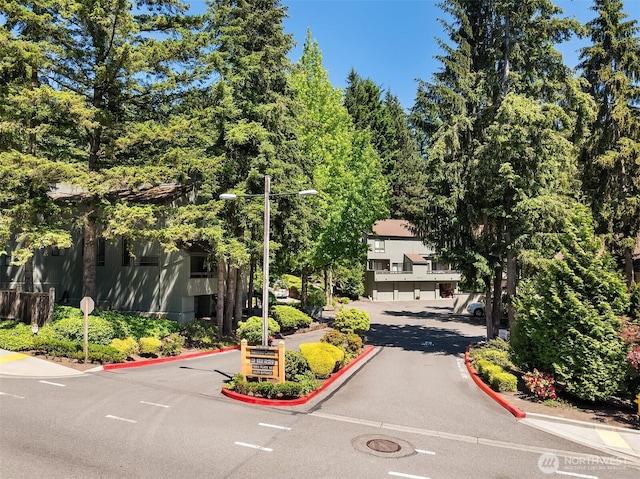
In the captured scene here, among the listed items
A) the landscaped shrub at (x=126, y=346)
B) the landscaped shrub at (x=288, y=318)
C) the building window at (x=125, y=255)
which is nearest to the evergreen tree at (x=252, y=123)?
the landscaped shrub at (x=288, y=318)

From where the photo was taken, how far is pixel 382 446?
402 inches

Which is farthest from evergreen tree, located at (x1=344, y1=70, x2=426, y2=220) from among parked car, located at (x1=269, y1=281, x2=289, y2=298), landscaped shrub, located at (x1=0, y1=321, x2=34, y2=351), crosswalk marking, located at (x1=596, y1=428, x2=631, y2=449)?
crosswalk marking, located at (x1=596, y1=428, x2=631, y2=449)

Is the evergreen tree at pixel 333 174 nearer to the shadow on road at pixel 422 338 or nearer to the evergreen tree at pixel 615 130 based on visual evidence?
the shadow on road at pixel 422 338

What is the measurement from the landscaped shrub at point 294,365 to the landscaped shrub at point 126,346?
7.34m

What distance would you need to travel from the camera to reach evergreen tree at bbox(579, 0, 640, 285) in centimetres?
3073

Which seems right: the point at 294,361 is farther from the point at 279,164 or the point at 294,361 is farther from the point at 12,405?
the point at 279,164

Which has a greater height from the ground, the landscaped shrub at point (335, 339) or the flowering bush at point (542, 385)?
the landscaped shrub at point (335, 339)

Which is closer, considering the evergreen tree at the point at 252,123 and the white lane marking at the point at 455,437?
the white lane marking at the point at 455,437

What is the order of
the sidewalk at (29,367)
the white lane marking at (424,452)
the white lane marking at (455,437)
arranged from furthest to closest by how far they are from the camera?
the sidewalk at (29,367), the white lane marking at (455,437), the white lane marking at (424,452)

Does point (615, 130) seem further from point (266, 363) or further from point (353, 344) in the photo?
point (266, 363)

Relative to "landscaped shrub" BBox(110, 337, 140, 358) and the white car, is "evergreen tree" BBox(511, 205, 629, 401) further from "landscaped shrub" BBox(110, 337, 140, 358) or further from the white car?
the white car

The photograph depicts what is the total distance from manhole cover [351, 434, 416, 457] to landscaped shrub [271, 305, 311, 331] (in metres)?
18.3

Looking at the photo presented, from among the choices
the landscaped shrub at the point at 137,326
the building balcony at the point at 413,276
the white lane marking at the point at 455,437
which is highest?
the building balcony at the point at 413,276

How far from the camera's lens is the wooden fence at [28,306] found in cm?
2020
